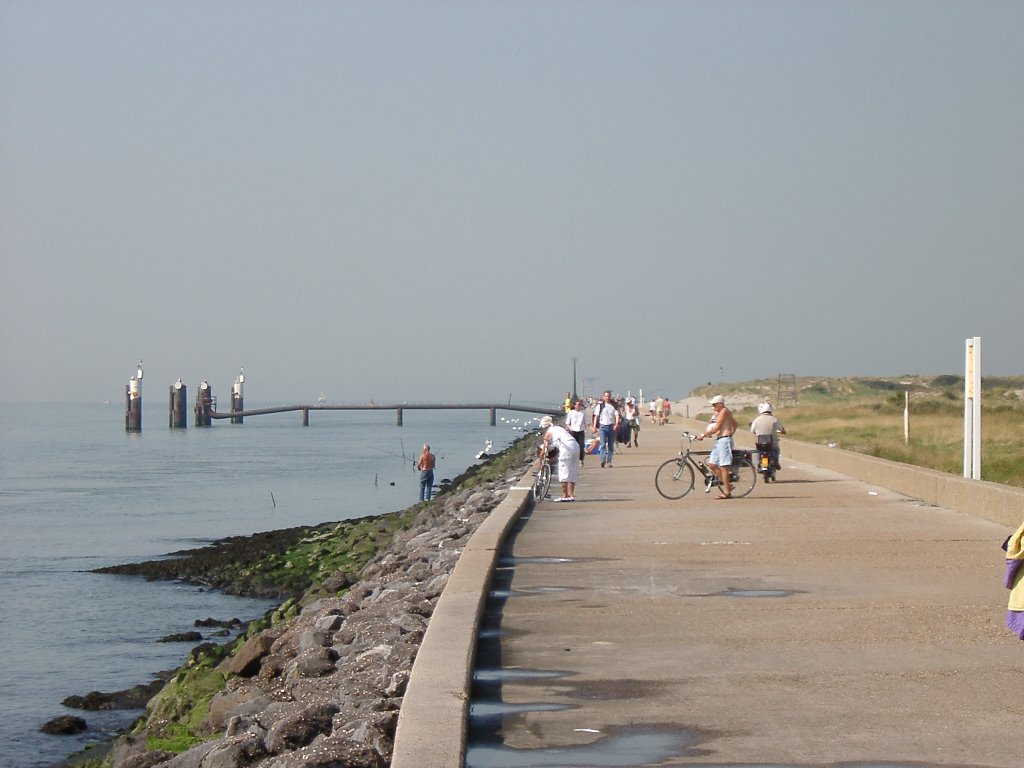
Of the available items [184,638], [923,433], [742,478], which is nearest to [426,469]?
[923,433]

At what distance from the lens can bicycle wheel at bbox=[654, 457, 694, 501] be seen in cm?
1861

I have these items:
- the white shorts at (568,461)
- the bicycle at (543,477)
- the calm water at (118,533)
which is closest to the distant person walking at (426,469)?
the calm water at (118,533)

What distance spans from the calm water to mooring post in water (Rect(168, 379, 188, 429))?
56508 millimetres

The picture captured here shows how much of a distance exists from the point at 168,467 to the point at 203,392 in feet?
301

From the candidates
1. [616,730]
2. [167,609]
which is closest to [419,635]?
[616,730]

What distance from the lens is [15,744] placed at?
14492mm

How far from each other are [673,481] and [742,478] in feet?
3.59

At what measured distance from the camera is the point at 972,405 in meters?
15.8

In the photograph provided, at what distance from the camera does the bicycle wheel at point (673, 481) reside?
18.6m

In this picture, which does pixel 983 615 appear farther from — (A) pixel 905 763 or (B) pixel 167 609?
(B) pixel 167 609

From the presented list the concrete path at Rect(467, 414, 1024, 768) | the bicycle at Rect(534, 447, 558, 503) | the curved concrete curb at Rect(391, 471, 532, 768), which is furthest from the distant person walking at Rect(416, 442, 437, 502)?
the curved concrete curb at Rect(391, 471, 532, 768)

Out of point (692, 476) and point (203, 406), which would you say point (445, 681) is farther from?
point (203, 406)

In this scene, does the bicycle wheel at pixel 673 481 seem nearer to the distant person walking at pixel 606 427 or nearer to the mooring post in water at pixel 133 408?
the distant person walking at pixel 606 427

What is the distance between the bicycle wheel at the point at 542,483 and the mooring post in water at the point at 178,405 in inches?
5751
